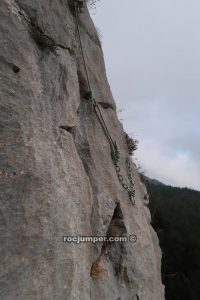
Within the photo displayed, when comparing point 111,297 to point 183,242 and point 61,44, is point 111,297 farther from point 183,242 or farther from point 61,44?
point 183,242

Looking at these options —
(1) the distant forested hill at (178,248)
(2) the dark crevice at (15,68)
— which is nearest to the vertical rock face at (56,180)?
(2) the dark crevice at (15,68)

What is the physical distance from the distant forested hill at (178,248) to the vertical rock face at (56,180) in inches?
1441

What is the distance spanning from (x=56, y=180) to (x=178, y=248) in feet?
187

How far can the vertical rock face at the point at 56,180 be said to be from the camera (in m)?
5.97

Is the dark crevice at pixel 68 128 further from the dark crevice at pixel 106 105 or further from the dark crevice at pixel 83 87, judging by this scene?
the dark crevice at pixel 106 105

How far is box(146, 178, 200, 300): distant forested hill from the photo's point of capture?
2064 inches

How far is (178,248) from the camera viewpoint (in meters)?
61.0

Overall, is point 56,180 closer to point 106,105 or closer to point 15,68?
point 15,68

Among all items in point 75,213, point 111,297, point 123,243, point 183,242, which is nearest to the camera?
point 75,213

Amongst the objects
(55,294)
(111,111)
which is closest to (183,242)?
(111,111)

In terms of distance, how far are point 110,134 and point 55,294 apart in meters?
5.10

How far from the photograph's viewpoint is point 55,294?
20.2 ft

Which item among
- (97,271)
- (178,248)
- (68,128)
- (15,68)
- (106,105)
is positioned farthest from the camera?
(178,248)

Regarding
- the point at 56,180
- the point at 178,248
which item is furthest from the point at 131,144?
the point at 178,248
